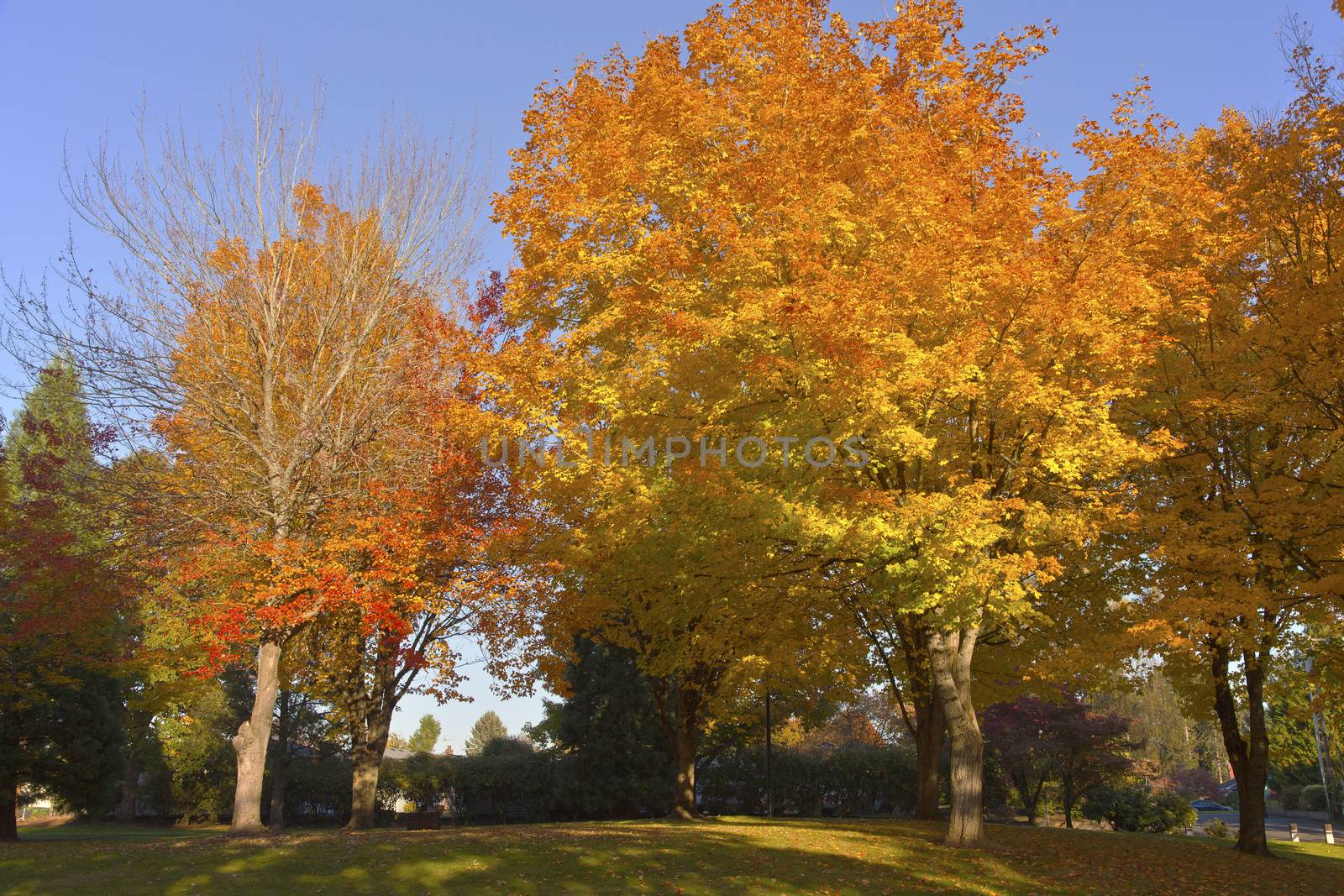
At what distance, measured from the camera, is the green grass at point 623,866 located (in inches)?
418

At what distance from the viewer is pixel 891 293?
1388cm

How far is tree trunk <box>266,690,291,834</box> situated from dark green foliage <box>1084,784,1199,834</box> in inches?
1090

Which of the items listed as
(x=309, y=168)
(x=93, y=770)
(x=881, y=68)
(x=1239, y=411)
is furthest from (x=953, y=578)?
(x=93, y=770)

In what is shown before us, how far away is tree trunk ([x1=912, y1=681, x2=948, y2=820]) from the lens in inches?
849

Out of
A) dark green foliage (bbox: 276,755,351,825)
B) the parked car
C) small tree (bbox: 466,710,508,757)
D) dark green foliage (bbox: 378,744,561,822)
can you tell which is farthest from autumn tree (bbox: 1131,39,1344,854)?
small tree (bbox: 466,710,508,757)

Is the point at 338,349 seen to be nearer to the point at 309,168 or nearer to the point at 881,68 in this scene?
the point at 309,168

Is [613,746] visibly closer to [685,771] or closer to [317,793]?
[685,771]

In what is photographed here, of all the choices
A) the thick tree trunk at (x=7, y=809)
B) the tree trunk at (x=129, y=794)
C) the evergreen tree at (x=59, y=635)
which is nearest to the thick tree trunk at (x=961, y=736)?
the evergreen tree at (x=59, y=635)

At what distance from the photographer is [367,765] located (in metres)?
20.4

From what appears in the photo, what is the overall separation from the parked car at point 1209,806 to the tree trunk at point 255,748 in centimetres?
6588

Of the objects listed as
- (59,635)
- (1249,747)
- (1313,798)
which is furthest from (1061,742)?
(1313,798)

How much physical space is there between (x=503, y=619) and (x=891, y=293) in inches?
420

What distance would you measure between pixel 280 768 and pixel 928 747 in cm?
2198

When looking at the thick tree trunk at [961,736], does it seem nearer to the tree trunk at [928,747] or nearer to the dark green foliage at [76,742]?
the tree trunk at [928,747]
